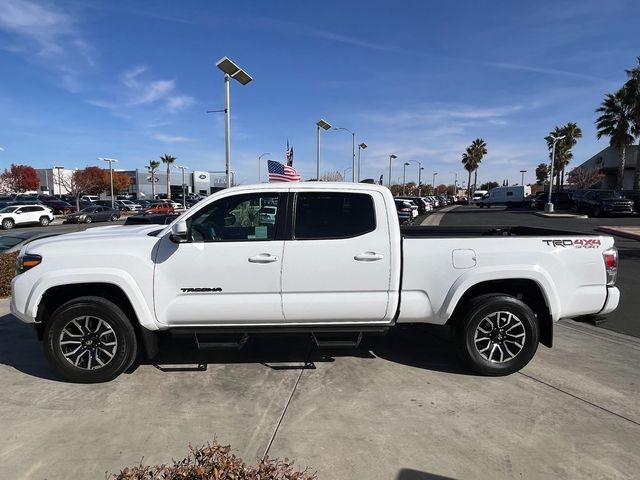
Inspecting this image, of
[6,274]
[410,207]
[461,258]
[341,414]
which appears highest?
[410,207]

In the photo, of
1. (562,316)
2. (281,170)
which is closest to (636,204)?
(281,170)

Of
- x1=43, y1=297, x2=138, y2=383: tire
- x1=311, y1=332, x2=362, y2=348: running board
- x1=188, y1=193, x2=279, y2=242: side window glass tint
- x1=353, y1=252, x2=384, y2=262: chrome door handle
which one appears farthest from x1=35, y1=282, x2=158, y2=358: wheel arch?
x1=353, y1=252, x2=384, y2=262: chrome door handle

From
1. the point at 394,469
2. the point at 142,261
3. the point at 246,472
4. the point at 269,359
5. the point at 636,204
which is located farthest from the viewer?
the point at 636,204

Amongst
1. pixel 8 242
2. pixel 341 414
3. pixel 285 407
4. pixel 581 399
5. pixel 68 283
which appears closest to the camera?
pixel 341 414

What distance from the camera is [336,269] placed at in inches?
165

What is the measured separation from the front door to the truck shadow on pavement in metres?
0.75

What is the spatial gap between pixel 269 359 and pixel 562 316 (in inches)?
117

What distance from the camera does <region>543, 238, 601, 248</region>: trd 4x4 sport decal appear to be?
4.34 metres

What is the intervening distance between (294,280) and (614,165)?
67619 mm

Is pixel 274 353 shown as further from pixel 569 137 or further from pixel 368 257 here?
pixel 569 137

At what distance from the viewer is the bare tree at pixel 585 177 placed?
75.4 meters

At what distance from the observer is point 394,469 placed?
297 centimetres

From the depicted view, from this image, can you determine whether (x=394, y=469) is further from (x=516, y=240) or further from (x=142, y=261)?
(x=142, y=261)

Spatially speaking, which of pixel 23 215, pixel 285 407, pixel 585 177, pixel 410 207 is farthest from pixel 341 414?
pixel 585 177
